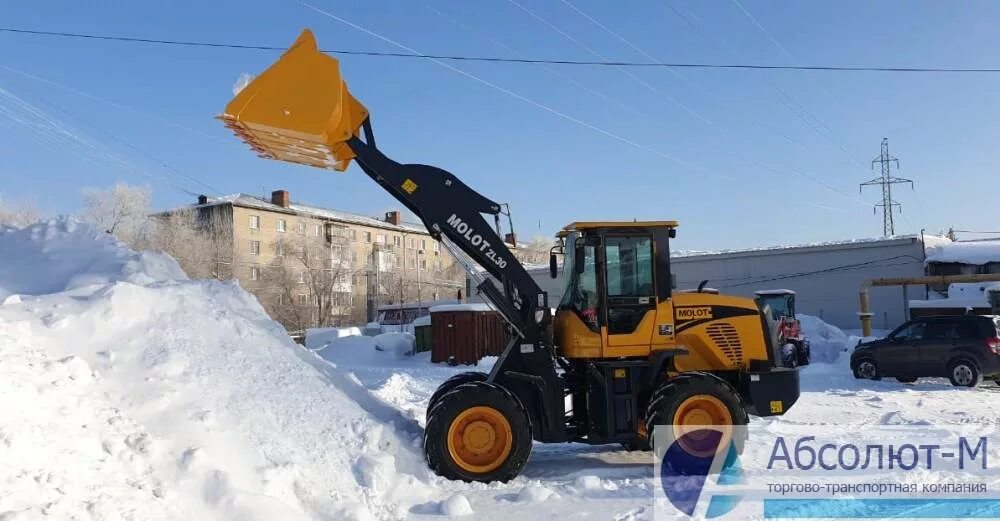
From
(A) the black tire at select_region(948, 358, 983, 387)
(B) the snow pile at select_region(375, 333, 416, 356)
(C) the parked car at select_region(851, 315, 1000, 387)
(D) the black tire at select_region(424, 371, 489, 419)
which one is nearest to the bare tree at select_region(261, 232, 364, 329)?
(B) the snow pile at select_region(375, 333, 416, 356)

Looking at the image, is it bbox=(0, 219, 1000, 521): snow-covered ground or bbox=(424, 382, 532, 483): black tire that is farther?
bbox=(424, 382, 532, 483): black tire

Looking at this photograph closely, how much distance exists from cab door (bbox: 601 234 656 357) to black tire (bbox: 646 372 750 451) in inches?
20.9

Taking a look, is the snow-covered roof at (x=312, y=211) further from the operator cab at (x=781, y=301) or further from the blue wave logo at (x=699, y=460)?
the blue wave logo at (x=699, y=460)

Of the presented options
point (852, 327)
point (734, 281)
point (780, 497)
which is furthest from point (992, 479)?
point (734, 281)

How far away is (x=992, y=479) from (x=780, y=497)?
7.55 ft

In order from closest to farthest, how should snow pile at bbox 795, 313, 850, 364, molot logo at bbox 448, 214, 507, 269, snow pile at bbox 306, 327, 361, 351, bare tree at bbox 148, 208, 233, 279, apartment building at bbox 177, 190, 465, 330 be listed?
molot logo at bbox 448, 214, 507, 269
snow pile at bbox 795, 313, 850, 364
snow pile at bbox 306, 327, 361, 351
bare tree at bbox 148, 208, 233, 279
apartment building at bbox 177, 190, 465, 330

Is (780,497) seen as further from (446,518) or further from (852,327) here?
(852,327)

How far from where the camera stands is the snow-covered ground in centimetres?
540

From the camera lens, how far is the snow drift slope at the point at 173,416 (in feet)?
17.4

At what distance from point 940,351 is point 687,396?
12366mm

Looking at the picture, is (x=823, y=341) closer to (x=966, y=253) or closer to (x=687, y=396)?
(x=966, y=253)

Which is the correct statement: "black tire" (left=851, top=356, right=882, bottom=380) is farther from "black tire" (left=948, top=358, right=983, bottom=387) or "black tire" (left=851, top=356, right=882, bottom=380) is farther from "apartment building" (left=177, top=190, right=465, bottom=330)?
"apartment building" (left=177, top=190, right=465, bottom=330)
